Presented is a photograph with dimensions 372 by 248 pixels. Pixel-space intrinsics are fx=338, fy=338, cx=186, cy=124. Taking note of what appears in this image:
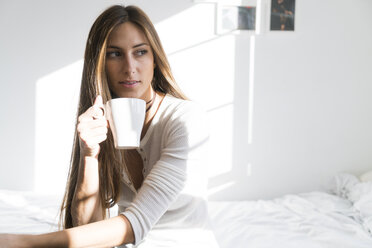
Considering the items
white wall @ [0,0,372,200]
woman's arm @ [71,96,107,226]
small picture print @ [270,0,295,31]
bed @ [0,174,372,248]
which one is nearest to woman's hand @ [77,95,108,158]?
woman's arm @ [71,96,107,226]

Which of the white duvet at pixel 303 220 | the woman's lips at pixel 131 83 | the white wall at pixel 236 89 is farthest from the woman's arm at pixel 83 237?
the white wall at pixel 236 89

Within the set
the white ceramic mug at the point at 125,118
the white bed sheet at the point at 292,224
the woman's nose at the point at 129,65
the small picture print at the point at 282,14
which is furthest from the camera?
the small picture print at the point at 282,14

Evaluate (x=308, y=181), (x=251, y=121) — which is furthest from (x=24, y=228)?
(x=308, y=181)

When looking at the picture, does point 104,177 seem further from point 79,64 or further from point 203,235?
point 79,64

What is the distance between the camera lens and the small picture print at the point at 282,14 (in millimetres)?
2699

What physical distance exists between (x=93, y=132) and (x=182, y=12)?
1.97 m

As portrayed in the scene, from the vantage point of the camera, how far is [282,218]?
78.5 inches

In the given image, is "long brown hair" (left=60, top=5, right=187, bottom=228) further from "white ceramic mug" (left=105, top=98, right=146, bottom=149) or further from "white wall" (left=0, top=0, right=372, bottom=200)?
"white wall" (left=0, top=0, right=372, bottom=200)

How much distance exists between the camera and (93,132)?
866mm

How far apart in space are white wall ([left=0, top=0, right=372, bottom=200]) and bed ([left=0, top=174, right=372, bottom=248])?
0.42 metres

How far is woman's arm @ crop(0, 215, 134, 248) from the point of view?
718 mm

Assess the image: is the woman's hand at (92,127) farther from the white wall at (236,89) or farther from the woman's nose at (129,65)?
the white wall at (236,89)

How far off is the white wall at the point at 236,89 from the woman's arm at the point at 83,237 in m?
1.91

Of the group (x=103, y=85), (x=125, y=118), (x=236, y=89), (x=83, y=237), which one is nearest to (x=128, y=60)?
(x=103, y=85)
